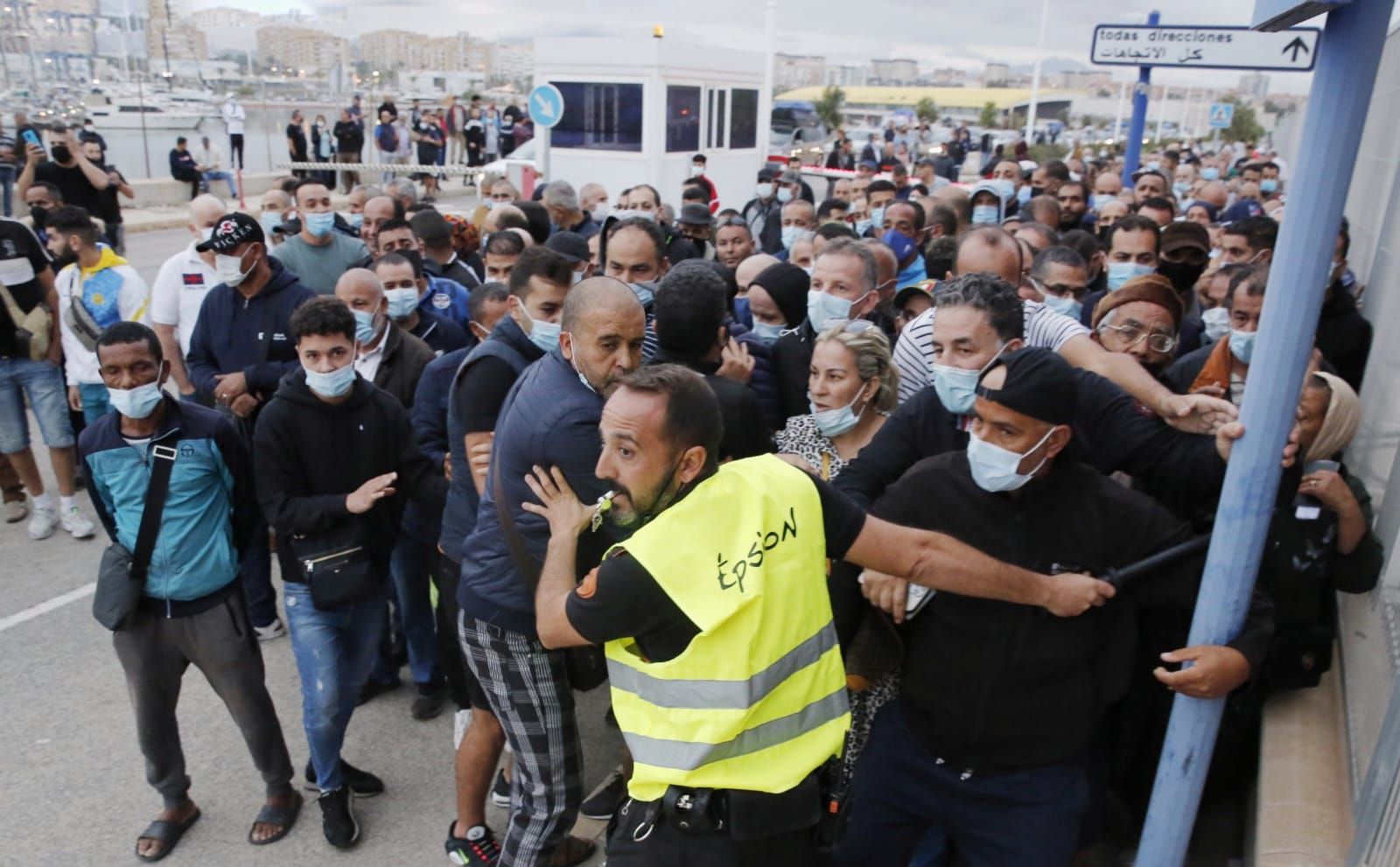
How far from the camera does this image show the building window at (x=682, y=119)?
1725cm

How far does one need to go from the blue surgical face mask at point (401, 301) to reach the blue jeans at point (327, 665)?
193cm

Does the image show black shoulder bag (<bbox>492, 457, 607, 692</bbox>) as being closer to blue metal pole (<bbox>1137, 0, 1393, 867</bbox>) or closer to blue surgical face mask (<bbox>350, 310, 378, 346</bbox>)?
blue metal pole (<bbox>1137, 0, 1393, 867</bbox>)

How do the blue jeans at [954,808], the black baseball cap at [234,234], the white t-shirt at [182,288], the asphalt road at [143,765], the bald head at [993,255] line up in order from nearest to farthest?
the blue jeans at [954,808], the asphalt road at [143,765], the bald head at [993,255], the black baseball cap at [234,234], the white t-shirt at [182,288]

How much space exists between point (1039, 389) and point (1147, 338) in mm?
1462

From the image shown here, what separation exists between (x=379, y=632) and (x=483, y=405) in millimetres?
1233

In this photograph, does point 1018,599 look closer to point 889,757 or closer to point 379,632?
point 889,757

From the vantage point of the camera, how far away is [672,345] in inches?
134

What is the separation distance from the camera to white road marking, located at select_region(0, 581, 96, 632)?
5.44m

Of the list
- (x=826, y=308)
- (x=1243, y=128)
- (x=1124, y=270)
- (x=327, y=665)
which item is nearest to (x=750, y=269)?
(x=826, y=308)

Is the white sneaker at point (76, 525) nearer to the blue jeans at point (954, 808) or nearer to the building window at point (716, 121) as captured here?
the blue jeans at point (954, 808)

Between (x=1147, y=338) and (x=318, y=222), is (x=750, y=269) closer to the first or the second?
(x=1147, y=338)

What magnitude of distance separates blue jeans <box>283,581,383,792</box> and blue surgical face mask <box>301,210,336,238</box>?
3718 millimetres

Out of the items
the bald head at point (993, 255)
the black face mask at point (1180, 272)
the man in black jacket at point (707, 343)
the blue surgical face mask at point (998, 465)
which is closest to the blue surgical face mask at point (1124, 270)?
the black face mask at point (1180, 272)

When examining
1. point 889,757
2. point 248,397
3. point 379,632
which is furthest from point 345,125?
point 889,757
